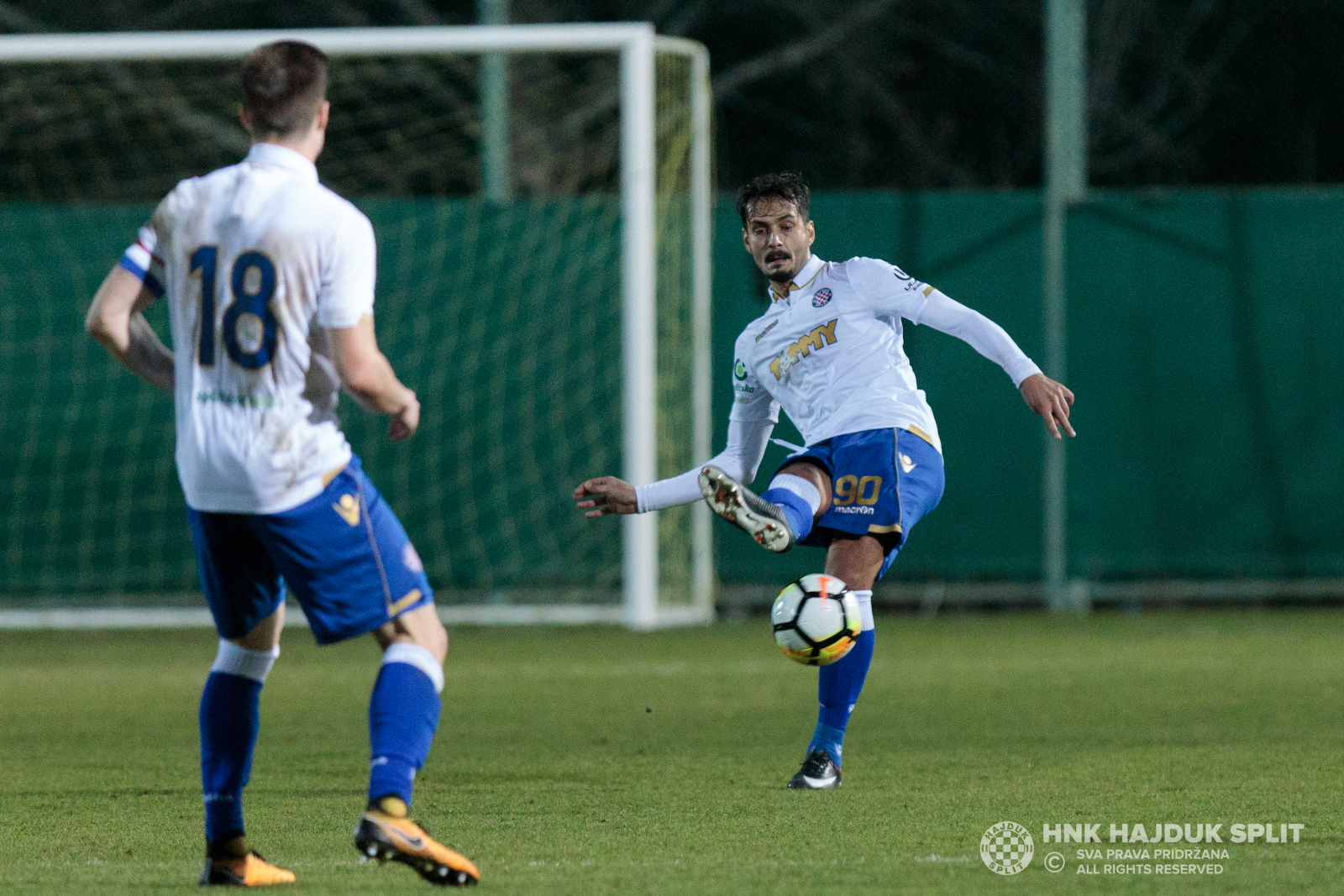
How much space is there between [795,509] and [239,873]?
83.2 inches

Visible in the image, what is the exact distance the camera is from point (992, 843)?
4.66 metres

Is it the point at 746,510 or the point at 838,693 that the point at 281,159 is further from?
the point at 838,693

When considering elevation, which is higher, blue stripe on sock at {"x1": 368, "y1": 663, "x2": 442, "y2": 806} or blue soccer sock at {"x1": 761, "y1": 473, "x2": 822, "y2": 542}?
blue soccer sock at {"x1": 761, "y1": 473, "x2": 822, "y2": 542}

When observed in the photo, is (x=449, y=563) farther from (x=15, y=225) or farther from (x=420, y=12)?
(x=420, y=12)

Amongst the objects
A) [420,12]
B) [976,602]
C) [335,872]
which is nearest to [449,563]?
[976,602]

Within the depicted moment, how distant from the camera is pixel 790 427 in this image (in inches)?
476

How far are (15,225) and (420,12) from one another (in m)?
5.17

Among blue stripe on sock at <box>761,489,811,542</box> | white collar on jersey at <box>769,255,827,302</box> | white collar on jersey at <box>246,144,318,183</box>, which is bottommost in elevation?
blue stripe on sock at <box>761,489,811,542</box>

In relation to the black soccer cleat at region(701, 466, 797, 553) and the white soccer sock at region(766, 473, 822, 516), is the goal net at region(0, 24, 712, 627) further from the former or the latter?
the black soccer cleat at region(701, 466, 797, 553)

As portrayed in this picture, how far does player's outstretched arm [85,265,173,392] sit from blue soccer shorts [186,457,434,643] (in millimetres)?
333

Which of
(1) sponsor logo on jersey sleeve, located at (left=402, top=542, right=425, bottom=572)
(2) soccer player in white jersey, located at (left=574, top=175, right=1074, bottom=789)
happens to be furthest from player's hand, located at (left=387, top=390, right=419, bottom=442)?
(2) soccer player in white jersey, located at (left=574, top=175, right=1074, bottom=789)

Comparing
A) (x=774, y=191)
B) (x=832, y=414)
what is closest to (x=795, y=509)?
(x=832, y=414)

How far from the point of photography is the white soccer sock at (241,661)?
4.27 metres

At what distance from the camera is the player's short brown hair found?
3.97m
